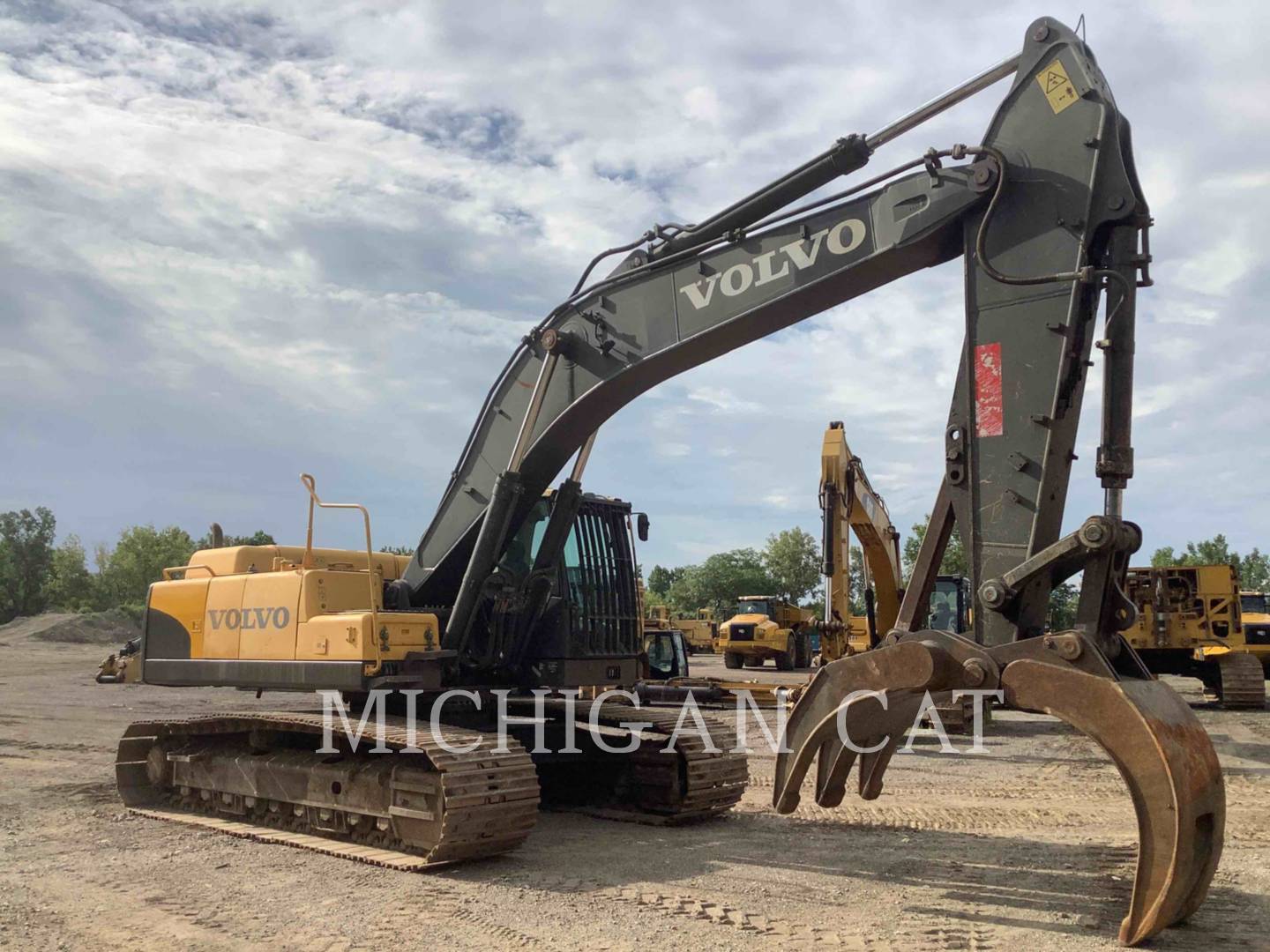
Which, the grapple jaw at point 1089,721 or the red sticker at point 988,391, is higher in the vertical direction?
the red sticker at point 988,391

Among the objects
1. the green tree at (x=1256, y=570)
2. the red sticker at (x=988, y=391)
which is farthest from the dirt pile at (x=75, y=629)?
the green tree at (x=1256, y=570)

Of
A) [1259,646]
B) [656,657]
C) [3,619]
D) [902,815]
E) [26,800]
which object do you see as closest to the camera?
[902,815]

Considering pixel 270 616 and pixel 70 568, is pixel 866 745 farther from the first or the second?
pixel 70 568

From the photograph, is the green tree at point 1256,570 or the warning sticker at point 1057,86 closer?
the warning sticker at point 1057,86

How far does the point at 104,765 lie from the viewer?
12.5 m

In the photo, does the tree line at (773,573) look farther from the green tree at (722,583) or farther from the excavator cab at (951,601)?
the excavator cab at (951,601)

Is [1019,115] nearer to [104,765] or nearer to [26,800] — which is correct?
[26,800]

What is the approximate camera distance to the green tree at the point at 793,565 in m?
83.4

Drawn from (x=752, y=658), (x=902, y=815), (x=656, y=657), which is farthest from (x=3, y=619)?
(x=902, y=815)

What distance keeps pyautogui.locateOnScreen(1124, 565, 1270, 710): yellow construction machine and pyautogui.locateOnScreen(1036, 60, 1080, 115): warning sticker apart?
16199mm

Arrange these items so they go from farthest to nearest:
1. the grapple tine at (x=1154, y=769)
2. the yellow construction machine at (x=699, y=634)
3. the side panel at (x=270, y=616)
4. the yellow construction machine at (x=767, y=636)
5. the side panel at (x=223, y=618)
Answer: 1. the yellow construction machine at (x=699, y=634)
2. the yellow construction machine at (x=767, y=636)
3. the side panel at (x=223, y=618)
4. the side panel at (x=270, y=616)
5. the grapple tine at (x=1154, y=769)

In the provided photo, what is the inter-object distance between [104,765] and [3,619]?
233 ft

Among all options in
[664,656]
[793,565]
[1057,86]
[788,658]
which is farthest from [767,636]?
[793,565]

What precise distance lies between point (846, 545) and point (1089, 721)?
1108 centimetres
